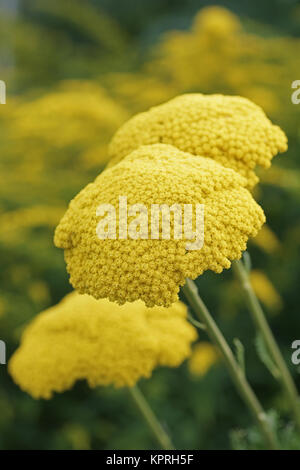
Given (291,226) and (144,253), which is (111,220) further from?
(291,226)

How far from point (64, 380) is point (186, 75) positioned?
1311mm

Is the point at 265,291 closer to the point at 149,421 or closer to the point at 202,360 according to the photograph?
the point at 202,360

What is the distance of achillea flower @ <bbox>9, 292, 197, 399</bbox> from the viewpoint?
854 millimetres

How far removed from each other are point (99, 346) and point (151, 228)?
15.1 inches

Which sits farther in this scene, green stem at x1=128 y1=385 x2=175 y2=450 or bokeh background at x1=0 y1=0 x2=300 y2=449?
bokeh background at x1=0 y1=0 x2=300 y2=449

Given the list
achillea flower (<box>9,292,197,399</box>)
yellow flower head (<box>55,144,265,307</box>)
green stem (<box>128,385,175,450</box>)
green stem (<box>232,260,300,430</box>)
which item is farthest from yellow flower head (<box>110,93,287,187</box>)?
green stem (<box>128,385,175,450</box>)

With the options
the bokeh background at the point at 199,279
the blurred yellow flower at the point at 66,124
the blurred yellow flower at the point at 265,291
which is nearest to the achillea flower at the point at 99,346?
the bokeh background at the point at 199,279

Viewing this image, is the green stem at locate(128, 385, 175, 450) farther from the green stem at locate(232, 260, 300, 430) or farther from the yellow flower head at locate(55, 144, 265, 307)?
the yellow flower head at locate(55, 144, 265, 307)

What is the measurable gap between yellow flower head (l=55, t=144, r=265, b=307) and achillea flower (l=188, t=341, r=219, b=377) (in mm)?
843

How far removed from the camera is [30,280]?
152cm

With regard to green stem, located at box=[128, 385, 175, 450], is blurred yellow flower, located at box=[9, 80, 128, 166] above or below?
above

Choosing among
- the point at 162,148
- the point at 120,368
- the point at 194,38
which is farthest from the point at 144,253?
the point at 194,38

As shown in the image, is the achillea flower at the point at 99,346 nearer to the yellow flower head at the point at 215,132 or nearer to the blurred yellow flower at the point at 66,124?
the yellow flower head at the point at 215,132

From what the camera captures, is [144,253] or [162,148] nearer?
[144,253]
